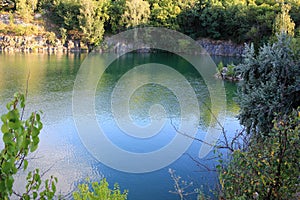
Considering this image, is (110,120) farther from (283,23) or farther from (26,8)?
(26,8)

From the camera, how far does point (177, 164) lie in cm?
881

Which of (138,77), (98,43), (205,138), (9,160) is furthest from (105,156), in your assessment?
(98,43)

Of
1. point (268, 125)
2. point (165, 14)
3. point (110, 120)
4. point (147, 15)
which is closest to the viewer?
point (268, 125)

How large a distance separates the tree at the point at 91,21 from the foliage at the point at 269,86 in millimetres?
27125

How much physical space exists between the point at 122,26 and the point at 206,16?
360 inches

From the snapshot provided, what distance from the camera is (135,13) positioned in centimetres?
3256

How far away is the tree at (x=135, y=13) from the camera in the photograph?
32500mm

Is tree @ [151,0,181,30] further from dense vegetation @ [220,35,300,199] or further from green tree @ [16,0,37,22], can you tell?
dense vegetation @ [220,35,300,199]

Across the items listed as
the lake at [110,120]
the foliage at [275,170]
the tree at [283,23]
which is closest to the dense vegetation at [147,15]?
the tree at [283,23]

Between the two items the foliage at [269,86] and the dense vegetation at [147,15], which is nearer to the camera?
the foliage at [269,86]

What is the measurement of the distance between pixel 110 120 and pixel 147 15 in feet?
76.1

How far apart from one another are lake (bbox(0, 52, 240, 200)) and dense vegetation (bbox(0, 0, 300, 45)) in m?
9.21

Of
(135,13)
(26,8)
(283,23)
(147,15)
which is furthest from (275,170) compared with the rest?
(26,8)

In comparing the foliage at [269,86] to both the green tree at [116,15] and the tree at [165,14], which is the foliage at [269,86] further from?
the green tree at [116,15]
